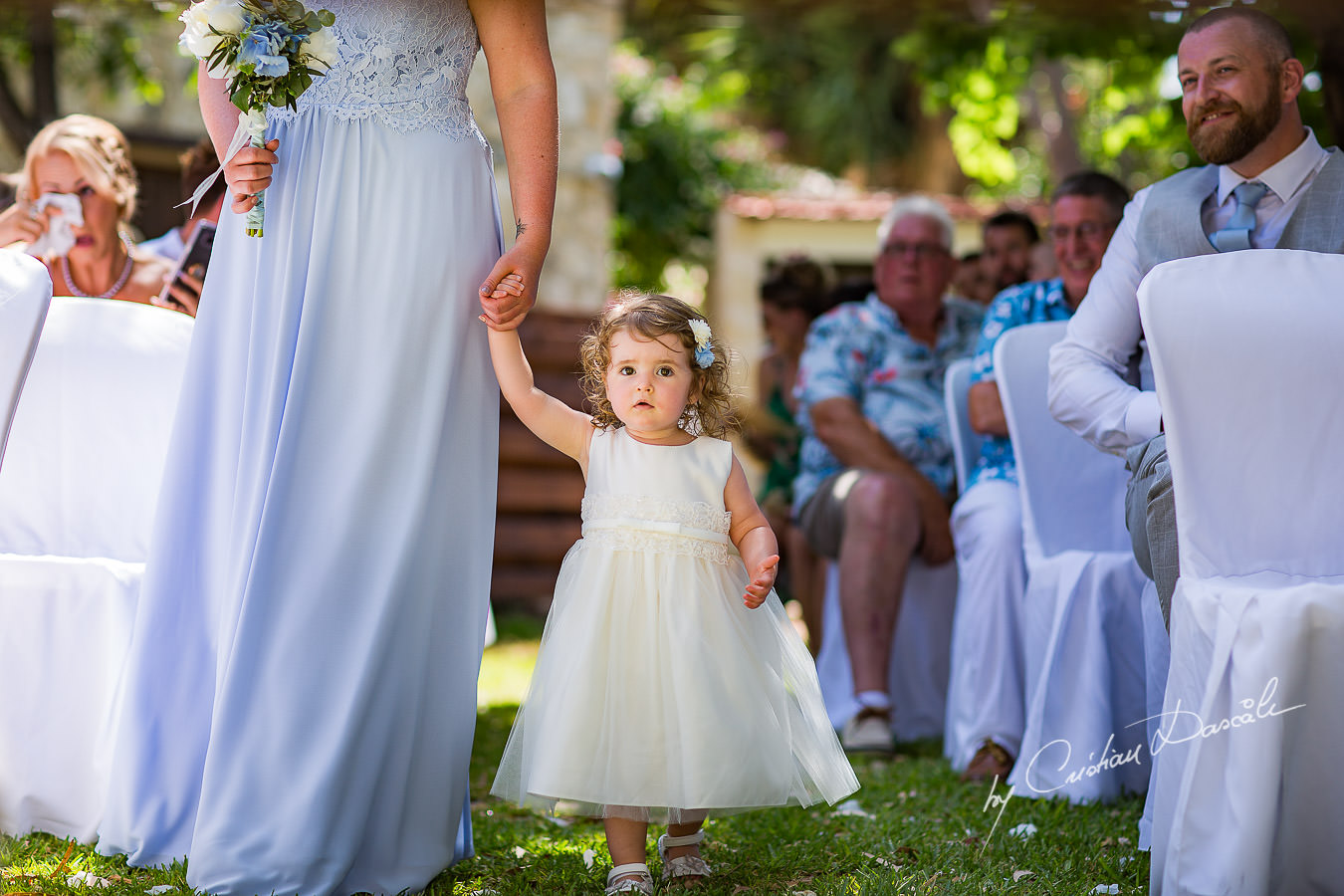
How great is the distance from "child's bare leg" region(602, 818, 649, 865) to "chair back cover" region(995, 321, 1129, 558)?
1.77 metres

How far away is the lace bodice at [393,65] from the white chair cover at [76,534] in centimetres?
88

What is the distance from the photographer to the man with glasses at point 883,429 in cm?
457

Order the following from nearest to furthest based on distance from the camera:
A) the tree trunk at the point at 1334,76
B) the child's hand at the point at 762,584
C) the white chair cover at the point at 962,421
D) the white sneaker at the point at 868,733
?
the child's hand at the point at 762,584 → the white sneaker at the point at 868,733 → the white chair cover at the point at 962,421 → the tree trunk at the point at 1334,76

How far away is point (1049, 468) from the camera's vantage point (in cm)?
381

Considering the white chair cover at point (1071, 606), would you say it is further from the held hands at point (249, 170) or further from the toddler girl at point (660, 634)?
the held hands at point (249, 170)

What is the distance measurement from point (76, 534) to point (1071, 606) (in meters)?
2.55

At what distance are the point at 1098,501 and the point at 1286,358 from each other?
5.02ft

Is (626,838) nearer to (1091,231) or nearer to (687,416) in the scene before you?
(687,416)

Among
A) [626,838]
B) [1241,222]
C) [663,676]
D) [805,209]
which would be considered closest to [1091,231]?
[1241,222]

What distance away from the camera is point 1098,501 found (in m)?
3.76

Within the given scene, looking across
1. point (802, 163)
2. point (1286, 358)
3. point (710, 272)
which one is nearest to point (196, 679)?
point (1286, 358)

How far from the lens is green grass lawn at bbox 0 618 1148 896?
256 cm

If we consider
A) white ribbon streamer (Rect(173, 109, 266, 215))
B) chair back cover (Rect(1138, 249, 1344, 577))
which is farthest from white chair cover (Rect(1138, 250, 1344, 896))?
white ribbon streamer (Rect(173, 109, 266, 215))

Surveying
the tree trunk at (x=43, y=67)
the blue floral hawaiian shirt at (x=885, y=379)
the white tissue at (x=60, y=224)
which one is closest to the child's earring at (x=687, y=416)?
the blue floral hawaiian shirt at (x=885, y=379)
